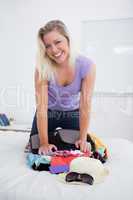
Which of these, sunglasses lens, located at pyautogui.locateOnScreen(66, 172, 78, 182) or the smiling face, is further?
the smiling face

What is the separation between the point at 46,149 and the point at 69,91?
0.42 meters

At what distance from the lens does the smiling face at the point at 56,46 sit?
1.54 m

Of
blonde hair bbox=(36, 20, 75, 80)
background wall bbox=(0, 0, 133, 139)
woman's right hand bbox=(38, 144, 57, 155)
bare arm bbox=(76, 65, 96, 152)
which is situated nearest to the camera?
woman's right hand bbox=(38, 144, 57, 155)

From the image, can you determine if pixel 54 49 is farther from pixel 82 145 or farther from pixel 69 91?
pixel 82 145

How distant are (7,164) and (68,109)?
23.3 inches

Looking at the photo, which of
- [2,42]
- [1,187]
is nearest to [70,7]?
[2,42]

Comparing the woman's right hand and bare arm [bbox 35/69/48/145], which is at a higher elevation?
bare arm [bbox 35/69/48/145]

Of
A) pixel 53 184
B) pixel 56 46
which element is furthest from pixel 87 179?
pixel 56 46

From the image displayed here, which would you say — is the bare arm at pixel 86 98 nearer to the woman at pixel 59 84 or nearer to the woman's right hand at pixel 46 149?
the woman at pixel 59 84

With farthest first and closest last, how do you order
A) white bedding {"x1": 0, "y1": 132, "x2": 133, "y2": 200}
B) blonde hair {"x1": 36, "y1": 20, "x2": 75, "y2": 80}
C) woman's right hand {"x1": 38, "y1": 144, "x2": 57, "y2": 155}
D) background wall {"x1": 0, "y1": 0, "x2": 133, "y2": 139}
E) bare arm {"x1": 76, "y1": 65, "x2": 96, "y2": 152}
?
1. background wall {"x1": 0, "y1": 0, "x2": 133, "y2": 139}
2. bare arm {"x1": 76, "y1": 65, "x2": 96, "y2": 152}
3. blonde hair {"x1": 36, "y1": 20, "x2": 75, "y2": 80}
4. woman's right hand {"x1": 38, "y1": 144, "x2": 57, "y2": 155}
5. white bedding {"x1": 0, "y1": 132, "x2": 133, "y2": 200}

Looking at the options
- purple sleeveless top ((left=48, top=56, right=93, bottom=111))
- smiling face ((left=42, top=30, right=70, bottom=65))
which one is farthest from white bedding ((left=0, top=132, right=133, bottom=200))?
smiling face ((left=42, top=30, right=70, bottom=65))

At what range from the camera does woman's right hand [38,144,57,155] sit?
1467 mm

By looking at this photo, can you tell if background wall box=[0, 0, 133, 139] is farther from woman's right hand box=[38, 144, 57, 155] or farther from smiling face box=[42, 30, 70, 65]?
woman's right hand box=[38, 144, 57, 155]

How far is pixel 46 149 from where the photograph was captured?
4.85 ft
